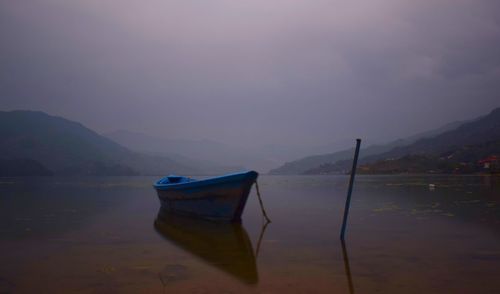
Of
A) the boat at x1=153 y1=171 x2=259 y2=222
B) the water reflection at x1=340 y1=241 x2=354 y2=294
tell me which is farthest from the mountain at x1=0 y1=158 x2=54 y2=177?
the water reflection at x1=340 y1=241 x2=354 y2=294

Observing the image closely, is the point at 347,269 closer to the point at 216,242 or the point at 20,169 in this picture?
the point at 216,242

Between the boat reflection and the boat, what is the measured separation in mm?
552

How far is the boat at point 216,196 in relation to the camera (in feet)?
63.2

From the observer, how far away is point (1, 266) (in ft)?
37.9

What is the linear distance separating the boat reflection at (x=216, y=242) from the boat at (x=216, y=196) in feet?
1.81

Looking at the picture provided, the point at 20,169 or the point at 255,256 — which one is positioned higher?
the point at 20,169

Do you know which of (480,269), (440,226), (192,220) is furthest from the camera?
(192,220)

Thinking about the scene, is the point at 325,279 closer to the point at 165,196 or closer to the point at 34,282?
the point at 34,282

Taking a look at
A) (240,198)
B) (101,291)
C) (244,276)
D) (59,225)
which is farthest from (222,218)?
(101,291)

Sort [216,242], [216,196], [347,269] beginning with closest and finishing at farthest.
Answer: [347,269], [216,242], [216,196]

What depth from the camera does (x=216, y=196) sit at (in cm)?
2034

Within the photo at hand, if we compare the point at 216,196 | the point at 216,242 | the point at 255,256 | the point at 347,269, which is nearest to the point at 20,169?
the point at 216,196

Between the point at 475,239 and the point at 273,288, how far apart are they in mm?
10222

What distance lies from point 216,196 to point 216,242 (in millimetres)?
5066
